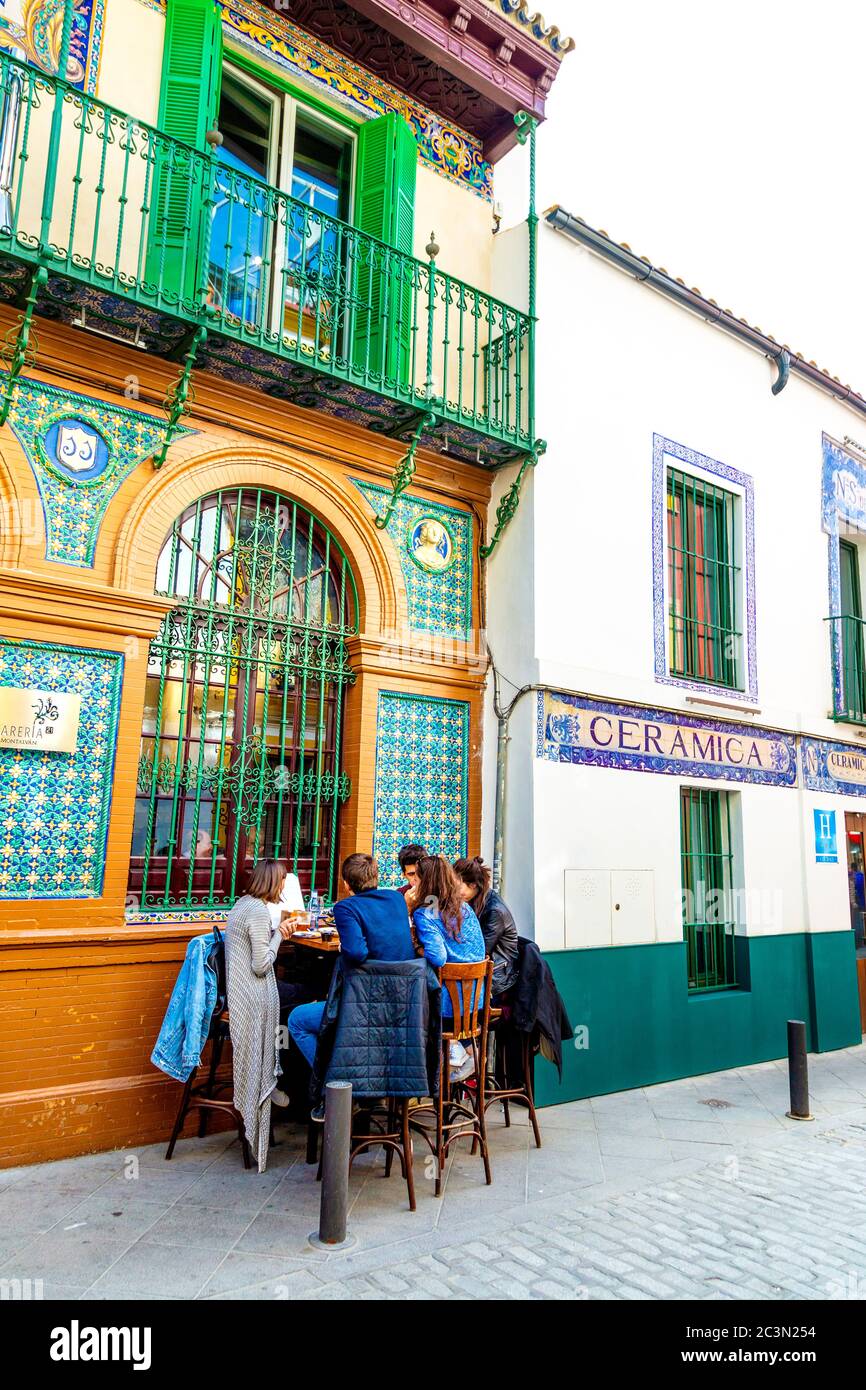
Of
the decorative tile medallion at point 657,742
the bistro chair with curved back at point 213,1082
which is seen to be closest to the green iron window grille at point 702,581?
the decorative tile medallion at point 657,742

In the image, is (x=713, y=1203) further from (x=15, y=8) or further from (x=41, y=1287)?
(x=15, y=8)

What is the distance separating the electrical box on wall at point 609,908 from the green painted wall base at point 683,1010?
0.10 m

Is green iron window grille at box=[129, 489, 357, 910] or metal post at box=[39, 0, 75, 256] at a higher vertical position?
metal post at box=[39, 0, 75, 256]

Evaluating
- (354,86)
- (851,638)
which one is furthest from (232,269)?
(851,638)

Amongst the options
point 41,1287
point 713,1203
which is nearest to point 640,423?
point 713,1203

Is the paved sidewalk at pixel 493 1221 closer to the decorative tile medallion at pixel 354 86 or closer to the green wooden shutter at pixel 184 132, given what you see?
the green wooden shutter at pixel 184 132

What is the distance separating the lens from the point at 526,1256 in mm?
4117

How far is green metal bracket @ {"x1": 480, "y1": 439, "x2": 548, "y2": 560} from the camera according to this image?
24.6 feet

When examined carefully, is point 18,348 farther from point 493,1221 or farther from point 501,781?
point 493,1221

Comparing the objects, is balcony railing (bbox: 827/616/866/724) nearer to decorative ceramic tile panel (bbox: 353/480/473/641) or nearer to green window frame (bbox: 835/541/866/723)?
green window frame (bbox: 835/541/866/723)

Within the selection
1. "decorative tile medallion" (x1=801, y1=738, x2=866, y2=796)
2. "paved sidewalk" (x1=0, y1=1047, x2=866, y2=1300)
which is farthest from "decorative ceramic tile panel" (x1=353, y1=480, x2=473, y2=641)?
"decorative tile medallion" (x1=801, y1=738, x2=866, y2=796)

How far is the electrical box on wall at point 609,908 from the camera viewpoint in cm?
712

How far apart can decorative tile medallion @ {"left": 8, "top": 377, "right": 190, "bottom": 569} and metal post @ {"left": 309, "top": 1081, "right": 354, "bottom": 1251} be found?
11.5 feet

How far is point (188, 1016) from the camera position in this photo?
5.19 meters
